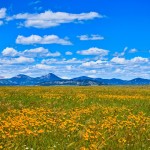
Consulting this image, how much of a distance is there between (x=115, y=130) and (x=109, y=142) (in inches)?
73.2

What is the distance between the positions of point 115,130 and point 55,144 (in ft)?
9.31

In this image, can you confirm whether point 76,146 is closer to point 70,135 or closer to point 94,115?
point 70,135

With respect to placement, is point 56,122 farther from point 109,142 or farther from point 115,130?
point 109,142

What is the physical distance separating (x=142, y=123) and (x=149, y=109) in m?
8.57

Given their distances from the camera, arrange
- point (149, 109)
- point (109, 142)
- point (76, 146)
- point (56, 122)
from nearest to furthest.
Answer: point (76, 146) < point (109, 142) < point (56, 122) < point (149, 109)

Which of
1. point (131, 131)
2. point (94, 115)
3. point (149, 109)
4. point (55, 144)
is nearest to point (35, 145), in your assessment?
point (55, 144)

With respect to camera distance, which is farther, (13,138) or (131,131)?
(131,131)

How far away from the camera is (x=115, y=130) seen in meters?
Answer: 13.2

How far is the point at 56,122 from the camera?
14.2 meters

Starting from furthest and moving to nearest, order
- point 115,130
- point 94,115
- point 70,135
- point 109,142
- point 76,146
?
1. point 94,115
2. point 115,130
3. point 70,135
4. point 109,142
5. point 76,146

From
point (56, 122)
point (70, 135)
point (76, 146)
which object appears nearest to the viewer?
point (76, 146)

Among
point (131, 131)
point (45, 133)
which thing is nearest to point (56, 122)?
point (45, 133)

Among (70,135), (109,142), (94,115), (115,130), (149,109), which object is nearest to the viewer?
(109,142)

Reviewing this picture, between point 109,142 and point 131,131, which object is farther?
point 131,131
